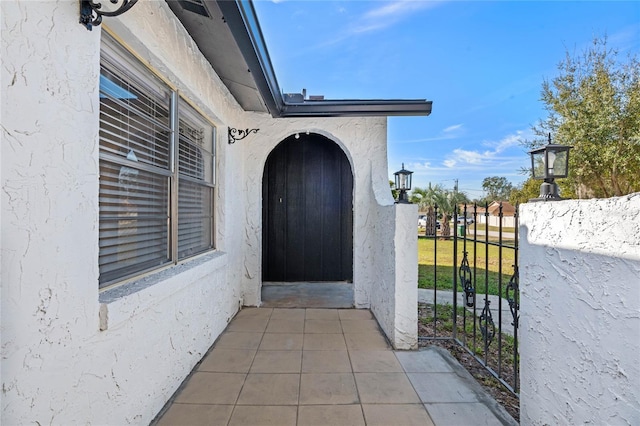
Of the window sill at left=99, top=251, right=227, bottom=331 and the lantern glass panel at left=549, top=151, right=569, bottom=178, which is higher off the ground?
the lantern glass panel at left=549, top=151, right=569, bottom=178

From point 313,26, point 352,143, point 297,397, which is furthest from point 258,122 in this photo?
point 297,397

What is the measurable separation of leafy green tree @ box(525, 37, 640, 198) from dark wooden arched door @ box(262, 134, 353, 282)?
35.7ft

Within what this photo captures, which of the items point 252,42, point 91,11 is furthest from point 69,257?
point 252,42

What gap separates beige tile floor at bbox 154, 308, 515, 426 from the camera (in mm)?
2652

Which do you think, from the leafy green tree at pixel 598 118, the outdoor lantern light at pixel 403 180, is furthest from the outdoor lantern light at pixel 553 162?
the leafy green tree at pixel 598 118

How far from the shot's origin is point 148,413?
8.12 ft

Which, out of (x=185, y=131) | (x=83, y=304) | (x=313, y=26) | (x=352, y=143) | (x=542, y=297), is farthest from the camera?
(x=313, y=26)

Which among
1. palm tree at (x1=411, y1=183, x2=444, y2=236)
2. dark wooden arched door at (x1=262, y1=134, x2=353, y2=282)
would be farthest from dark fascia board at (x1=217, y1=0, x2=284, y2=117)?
palm tree at (x1=411, y1=183, x2=444, y2=236)

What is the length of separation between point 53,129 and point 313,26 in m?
6.25

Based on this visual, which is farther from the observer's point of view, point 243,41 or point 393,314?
point 393,314

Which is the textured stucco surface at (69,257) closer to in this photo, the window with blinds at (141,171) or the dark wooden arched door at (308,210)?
the window with blinds at (141,171)

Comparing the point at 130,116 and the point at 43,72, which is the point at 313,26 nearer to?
the point at 130,116

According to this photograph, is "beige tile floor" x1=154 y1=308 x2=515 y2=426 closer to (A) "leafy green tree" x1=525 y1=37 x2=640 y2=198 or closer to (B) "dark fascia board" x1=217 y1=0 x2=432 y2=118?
(B) "dark fascia board" x1=217 y1=0 x2=432 y2=118

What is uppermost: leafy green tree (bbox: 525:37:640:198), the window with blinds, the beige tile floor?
leafy green tree (bbox: 525:37:640:198)
